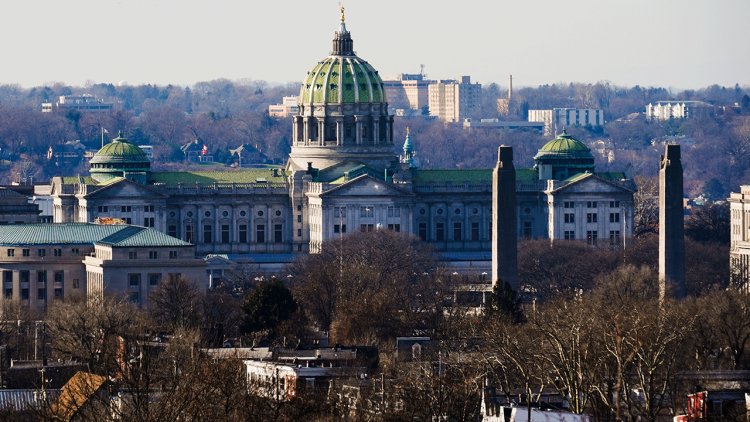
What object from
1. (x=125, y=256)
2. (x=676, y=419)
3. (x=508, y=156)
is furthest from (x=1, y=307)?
(x=676, y=419)

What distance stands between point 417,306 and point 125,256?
70.3ft

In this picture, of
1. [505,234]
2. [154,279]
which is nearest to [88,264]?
[154,279]

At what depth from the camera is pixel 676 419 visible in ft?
371

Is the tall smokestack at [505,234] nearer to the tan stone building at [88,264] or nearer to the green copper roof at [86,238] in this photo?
the tan stone building at [88,264]

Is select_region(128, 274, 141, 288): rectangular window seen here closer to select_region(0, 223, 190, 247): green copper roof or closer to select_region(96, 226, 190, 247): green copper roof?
select_region(96, 226, 190, 247): green copper roof

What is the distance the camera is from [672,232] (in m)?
183

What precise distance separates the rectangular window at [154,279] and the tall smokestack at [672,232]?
26.9 metres

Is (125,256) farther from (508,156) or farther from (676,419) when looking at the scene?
(676,419)

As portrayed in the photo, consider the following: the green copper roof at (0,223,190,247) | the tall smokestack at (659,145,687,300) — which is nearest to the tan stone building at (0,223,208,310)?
the green copper roof at (0,223,190,247)

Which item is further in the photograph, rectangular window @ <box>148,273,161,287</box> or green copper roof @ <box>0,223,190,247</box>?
green copper roof @ <box>0,223,190,247</box>

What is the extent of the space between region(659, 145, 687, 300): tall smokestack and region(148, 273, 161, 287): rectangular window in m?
26.9

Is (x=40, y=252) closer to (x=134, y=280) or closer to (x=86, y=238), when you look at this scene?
(x=86, y=238)

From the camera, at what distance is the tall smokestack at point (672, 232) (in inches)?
7165

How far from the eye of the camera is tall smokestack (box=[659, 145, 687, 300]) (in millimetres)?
182000
